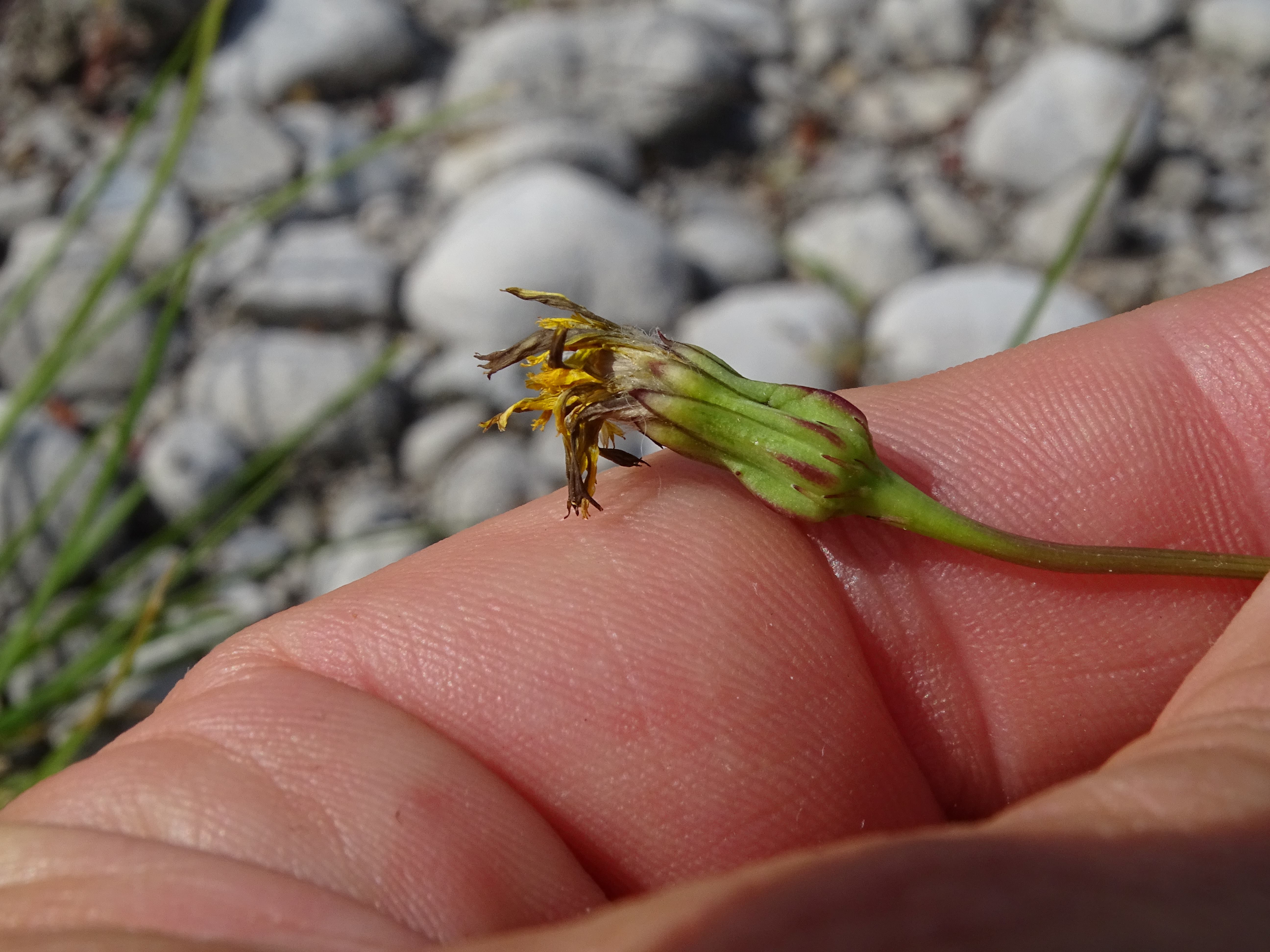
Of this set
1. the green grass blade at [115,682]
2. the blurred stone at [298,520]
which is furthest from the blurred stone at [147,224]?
the green grass blade at [115,682]

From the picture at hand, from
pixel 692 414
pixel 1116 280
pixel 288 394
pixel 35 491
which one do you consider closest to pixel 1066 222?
pixel 1116 280

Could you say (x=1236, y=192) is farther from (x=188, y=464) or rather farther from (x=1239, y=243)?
(x=188, y=464)

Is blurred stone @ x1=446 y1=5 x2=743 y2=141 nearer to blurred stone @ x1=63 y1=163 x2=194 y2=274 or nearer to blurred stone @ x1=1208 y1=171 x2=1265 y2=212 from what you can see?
blurred stone @ x1=63 y1=163 x2=194 y2=274

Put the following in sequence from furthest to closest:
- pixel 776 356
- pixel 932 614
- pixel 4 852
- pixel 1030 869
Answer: pixel 776 356
pixel 932 614
pixel 4 852
pixel 1030 869

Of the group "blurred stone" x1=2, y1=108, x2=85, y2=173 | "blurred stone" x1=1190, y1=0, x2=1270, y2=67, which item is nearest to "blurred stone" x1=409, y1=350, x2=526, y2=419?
"blurred stone" x1=2, y1=108, x2=85, y2=173

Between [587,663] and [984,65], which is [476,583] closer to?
[587,663]

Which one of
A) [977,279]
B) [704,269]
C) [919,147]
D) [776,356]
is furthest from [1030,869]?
[919,147]

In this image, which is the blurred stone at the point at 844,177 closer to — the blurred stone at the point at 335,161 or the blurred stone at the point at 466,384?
the blurred stone at the point at 466,384
